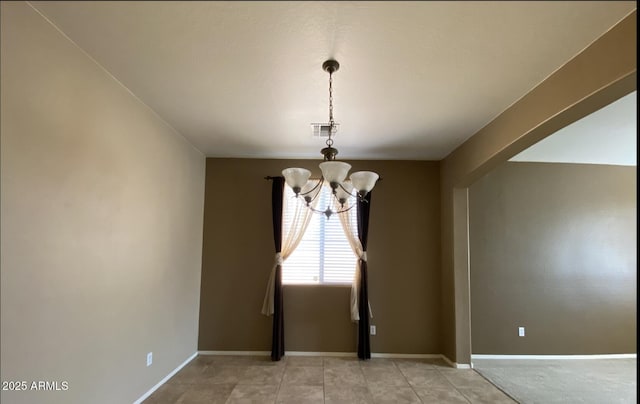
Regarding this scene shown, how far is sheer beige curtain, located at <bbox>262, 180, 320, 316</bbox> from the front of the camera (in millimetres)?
4859

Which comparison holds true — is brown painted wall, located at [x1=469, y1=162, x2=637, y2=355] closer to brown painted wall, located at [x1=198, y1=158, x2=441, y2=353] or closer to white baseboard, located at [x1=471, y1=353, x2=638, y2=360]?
white baseboard, located at [x1=471, y1=353, x2=638, y2=360]

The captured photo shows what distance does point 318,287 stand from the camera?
4977 mm

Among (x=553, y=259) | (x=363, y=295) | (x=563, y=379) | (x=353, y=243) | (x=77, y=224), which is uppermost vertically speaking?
(x=77, y=224)

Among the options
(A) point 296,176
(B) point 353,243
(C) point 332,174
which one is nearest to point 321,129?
(A) point 296,176

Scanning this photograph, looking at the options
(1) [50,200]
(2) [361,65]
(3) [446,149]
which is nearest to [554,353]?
(3) [446,149]

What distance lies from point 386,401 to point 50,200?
3.27 meters

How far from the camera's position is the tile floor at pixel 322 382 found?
3.48 m

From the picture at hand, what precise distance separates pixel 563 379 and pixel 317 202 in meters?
3.67

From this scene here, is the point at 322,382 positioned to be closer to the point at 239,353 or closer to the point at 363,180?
the point at 239,353

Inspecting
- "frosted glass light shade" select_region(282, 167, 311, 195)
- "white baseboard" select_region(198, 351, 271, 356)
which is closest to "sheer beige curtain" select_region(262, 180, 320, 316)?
"white baseboard" select_region(198, 351, 271, 356)

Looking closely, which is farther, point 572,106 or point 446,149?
point 446,149

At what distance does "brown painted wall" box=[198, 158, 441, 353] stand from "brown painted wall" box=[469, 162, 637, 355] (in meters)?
0.69

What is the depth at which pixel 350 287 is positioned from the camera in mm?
4973

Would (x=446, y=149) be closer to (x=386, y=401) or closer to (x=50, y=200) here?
(x=386, y=401)
